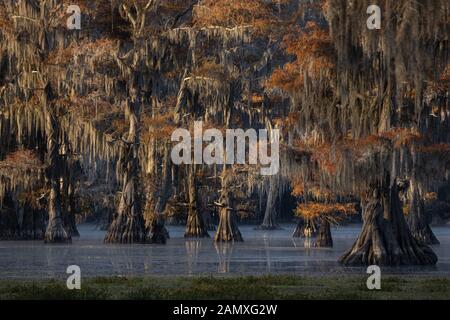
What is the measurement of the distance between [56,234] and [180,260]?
15825 millimetres

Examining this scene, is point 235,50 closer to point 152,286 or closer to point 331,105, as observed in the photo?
point 331,105

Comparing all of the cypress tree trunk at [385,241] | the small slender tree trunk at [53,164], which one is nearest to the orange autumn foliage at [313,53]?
the cypress tree trunk at [385,241]

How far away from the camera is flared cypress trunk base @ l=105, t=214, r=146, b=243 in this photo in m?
48.2

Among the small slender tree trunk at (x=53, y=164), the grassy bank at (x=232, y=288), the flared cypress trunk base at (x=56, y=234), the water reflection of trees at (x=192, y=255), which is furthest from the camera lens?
the small slender tree trunk at (x=53, y=164)

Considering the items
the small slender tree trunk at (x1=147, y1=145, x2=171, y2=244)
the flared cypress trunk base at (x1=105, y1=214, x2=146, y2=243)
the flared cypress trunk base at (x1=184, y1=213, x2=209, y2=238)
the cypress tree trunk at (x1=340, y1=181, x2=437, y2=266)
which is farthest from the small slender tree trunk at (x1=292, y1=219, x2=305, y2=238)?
the cypress tree trunk at (x1=340, y1=181, x2=437, y2=266)

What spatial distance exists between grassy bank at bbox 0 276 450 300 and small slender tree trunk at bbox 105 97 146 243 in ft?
78.2

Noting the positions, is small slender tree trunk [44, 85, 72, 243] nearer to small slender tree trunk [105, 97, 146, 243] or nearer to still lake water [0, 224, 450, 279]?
small slender tree trunk [105, 97, 146, 243]

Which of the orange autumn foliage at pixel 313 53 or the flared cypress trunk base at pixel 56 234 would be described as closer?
the orange autumn foliage at pixel 313 53

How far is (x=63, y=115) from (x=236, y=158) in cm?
799

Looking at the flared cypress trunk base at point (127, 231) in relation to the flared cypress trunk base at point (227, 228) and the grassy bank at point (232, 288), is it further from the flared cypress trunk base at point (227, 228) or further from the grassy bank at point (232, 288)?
the grassy bank at point (232, 288)

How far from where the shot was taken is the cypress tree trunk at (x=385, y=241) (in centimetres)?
3200

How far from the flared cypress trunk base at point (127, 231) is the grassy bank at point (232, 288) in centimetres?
2361

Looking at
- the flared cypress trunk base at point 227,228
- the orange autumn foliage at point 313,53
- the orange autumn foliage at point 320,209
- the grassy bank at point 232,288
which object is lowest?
the flared cypress trunk base at point 227,228

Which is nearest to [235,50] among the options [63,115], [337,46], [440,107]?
[63,115]
